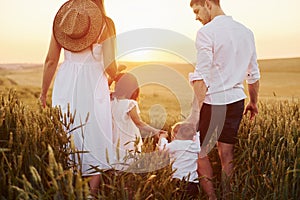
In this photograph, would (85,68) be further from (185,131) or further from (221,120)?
(221,120)

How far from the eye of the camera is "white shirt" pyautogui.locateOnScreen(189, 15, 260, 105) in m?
4.41

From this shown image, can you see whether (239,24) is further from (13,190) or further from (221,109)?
(13,190)

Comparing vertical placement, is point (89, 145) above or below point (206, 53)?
below

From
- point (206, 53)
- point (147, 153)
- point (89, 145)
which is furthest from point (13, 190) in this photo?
point (206, 53)

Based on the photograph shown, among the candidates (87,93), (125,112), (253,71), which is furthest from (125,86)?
(253,71)

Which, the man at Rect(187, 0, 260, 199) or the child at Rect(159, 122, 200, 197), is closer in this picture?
the man at Rect(187, 0, 260, 199)

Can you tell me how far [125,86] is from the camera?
16.9ft

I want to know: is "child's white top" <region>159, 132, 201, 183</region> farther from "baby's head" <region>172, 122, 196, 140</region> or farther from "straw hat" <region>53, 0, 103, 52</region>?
"straw hat" <region>53, 0, 103, 52</region>

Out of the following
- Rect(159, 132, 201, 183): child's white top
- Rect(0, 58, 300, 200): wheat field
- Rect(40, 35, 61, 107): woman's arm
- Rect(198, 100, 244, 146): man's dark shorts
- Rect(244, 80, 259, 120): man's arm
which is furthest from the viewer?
Rect(244, 80, 259, 120): man's arm

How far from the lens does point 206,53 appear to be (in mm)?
4383

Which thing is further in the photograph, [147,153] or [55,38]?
[55,38]

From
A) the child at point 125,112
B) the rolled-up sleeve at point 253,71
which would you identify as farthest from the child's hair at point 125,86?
the rolled-up sleeve at point 253,71

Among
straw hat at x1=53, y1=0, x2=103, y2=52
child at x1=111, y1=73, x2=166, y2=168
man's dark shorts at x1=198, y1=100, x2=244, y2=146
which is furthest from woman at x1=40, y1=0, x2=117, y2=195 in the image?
man's dark shorts at x1=198, y1=100, x2=244, y2=146

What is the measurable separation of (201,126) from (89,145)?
951 millimetres
